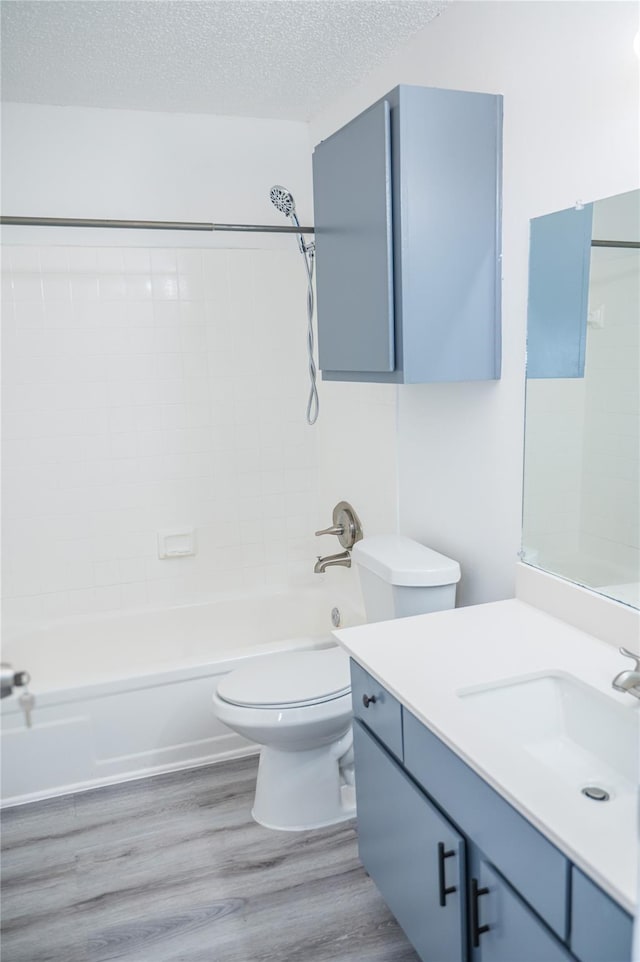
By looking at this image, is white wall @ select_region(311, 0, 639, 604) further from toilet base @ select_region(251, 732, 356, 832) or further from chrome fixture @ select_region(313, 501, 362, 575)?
toilet base @ select_region(251, 732, 356, 832)

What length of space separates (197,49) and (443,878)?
239 centimetres

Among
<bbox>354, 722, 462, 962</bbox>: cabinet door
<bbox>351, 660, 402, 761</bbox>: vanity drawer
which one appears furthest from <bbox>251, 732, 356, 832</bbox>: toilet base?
<bbox>351, 660, 402, 761</bbox>: vanity drawer

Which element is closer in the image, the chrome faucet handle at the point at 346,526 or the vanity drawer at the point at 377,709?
the vanity drawer at the point at 377,709

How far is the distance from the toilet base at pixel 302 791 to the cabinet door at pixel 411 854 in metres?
0.40

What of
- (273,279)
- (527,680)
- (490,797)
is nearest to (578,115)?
(527,680)

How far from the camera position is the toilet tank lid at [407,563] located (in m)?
2.09

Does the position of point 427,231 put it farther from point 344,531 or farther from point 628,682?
point 344,531

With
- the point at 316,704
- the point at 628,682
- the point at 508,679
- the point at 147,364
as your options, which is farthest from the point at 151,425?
the point at 628,682

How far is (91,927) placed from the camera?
192cm

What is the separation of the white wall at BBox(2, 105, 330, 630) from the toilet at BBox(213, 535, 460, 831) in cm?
99

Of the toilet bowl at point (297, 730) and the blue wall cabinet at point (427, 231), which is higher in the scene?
the blue wall cabinet at point (427, 231)

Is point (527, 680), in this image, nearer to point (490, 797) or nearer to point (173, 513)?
point (490, 797)

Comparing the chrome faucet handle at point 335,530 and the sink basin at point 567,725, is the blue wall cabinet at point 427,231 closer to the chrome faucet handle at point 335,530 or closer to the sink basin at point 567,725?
the sink basin at point 567,725

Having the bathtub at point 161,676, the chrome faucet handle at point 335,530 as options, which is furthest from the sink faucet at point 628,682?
the chrome faucet handle at point 335,530
